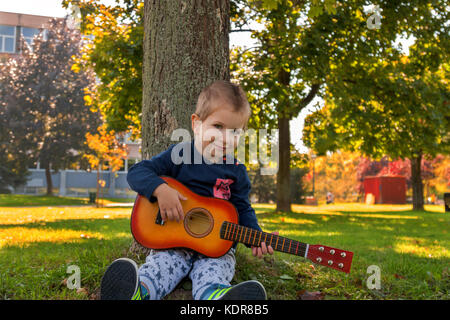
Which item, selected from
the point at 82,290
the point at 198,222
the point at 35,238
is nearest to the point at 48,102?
the point at 35,238

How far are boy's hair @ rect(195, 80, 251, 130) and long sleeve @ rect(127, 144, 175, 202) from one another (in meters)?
0.43

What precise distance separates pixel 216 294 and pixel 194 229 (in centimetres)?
56

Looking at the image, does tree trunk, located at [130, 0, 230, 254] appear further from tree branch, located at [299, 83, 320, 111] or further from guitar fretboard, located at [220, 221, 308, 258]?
tree branch, located at [299, 83, 320, 111]

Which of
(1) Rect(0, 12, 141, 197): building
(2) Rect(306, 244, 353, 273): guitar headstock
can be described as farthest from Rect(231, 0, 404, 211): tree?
(1) Rect(0, 12, 141, 197): building

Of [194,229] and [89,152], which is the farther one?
[89,152]

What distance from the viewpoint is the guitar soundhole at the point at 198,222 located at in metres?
2.71

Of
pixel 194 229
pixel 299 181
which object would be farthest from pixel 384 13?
pixel 299 181

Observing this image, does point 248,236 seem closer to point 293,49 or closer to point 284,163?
point 293,49

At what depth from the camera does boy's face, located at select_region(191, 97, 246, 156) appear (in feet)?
9.16

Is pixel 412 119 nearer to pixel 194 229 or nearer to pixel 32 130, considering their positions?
pixel 194 229

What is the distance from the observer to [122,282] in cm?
231

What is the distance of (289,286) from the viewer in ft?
11.0

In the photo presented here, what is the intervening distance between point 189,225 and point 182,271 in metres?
0.32

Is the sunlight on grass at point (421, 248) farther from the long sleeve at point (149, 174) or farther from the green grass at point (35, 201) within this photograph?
the green grass at point (35, 201)
